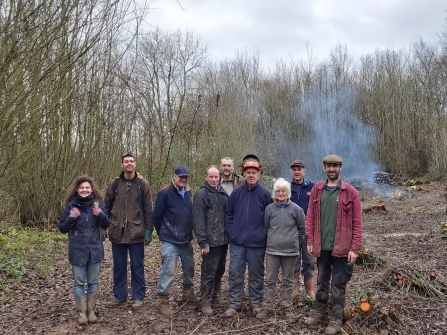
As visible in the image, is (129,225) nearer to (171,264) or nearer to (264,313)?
(171,264)

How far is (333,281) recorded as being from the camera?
445 centimetres

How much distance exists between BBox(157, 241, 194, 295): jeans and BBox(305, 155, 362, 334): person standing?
1.56 meters

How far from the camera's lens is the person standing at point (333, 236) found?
14.1ft

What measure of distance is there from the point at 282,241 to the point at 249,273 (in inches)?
22.9

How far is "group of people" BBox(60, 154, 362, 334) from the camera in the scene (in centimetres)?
444

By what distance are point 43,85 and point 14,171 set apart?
199cm

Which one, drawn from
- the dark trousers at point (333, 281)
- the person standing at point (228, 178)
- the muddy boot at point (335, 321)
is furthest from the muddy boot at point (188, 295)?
the muddy boot at point (335, 321)

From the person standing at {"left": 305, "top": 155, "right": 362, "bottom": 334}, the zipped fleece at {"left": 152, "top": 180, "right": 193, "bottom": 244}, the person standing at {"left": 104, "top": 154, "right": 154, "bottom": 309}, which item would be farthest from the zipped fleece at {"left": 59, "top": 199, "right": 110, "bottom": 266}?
the person standing at {"left": 305, "top": 155, "right": 362, "bottom": 334}

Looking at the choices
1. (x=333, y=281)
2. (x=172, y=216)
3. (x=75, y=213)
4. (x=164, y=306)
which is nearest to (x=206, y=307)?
(x=164, y=306)

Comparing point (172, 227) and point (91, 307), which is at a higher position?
point (172, 227)

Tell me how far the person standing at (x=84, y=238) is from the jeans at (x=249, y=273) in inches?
61.9

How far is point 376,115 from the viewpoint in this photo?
3531 cm

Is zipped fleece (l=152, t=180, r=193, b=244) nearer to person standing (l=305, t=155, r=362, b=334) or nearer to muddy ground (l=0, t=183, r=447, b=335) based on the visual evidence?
muddy ground (l=0, t=183, r=447, b=335)

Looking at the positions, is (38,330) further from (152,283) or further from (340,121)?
(340,121)
